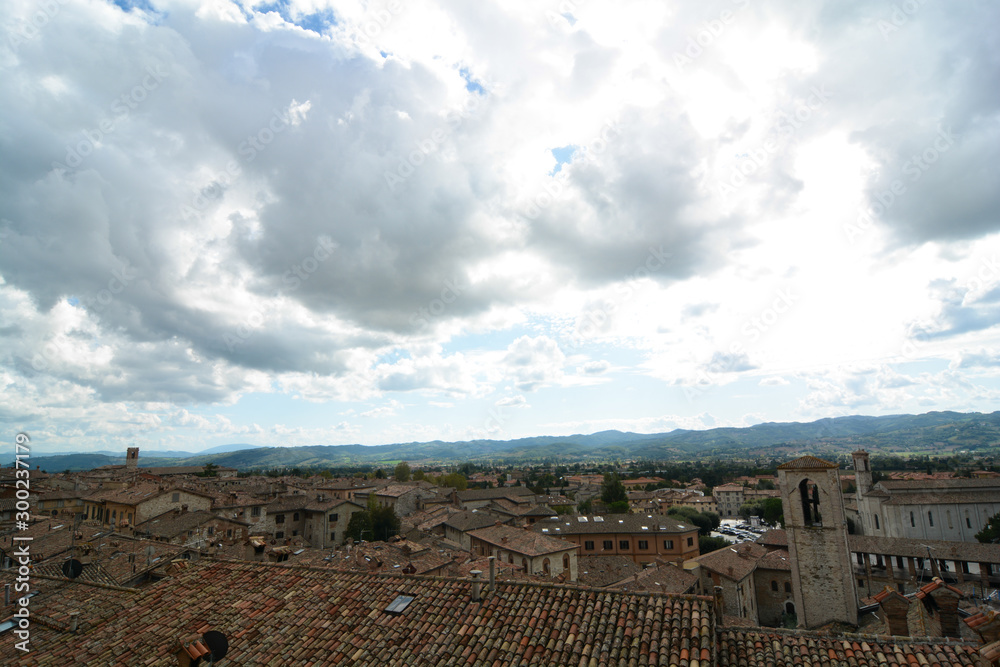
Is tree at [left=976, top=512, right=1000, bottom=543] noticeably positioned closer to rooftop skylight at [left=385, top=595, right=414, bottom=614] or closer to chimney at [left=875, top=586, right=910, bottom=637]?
chimney at [left=875, top=586, right=910, bottom=637]

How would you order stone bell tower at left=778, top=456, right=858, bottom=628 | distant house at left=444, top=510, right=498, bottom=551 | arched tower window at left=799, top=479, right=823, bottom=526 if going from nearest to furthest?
stone bell tower at left=778, top=456, right=858, bottom=628 → arched tower window at left=799, top=479, right=823, bottom=526 → distant house at left=444, top=510, right=498, bottom=551

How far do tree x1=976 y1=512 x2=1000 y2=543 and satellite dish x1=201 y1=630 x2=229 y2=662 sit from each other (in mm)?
74139

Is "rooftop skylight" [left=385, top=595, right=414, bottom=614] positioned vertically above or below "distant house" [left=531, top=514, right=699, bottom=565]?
above

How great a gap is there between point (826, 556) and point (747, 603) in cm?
1042

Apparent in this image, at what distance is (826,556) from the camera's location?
29.1m

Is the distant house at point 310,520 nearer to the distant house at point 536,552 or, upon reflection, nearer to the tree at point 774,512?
the distant house at point 536,552

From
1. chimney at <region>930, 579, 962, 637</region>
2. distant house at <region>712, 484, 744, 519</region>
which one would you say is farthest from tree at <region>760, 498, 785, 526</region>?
chimney at <region>930, 579, 962, 637</region>

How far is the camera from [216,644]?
10.4m

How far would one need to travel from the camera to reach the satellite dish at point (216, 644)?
1031 centimetres

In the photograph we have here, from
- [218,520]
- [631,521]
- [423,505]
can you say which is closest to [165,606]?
[218,520]

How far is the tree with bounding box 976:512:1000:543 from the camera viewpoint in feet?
176

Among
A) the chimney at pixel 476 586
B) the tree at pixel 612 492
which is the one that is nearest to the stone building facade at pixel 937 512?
the tree at pixel 612 492

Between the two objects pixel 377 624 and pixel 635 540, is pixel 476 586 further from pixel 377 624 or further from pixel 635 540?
pixel 635 540

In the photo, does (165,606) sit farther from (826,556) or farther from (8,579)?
(826,556)
